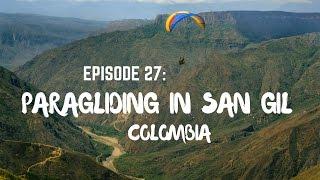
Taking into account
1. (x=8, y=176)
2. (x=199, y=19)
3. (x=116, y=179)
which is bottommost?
(x=116, y=179)

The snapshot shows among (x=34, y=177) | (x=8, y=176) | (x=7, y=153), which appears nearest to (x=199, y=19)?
(x=8, y=176)

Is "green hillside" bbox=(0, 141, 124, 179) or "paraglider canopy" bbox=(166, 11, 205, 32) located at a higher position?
"paraglider canopy" bbox=(166, 11, 205, 32)

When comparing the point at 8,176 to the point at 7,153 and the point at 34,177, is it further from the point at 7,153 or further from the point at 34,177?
the point at 7,153

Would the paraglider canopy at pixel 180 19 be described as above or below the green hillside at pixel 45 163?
above

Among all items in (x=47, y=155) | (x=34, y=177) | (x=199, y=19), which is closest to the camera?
(x=199, y=19)

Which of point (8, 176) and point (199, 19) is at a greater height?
point (199, 19)

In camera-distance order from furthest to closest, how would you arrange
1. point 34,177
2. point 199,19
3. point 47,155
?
1. point 47,155
2. point 34,177
3. point 199,19

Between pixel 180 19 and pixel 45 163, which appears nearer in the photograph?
pixel 180 19

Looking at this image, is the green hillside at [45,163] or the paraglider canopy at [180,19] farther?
the green hillside at [45,163]

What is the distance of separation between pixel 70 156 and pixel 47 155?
6642 mm

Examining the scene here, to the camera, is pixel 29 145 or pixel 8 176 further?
pixel 29 145

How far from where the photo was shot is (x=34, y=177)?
559ft

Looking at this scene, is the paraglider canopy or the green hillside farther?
the green hillside

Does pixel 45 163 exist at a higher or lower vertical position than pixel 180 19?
lower
